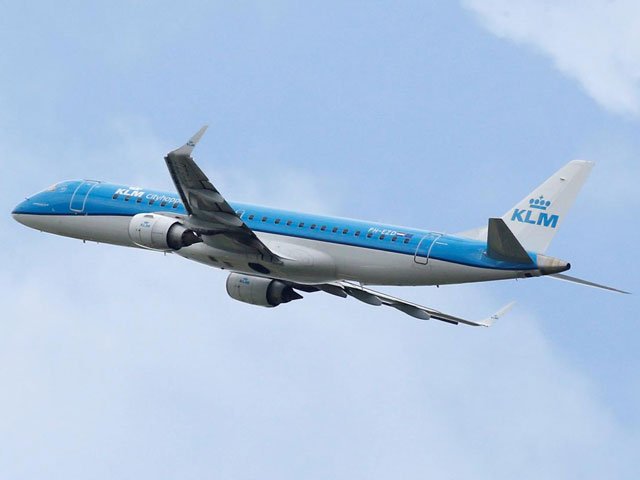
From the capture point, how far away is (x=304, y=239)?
198 feet

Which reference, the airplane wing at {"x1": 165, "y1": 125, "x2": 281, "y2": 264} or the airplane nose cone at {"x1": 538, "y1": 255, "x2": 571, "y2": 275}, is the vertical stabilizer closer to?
the airplane nose cone at {"x1": 538, "y1": 255, "x2": 571, "y2": 275}

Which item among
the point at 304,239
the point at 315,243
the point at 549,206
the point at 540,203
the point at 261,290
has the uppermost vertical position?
the point at 540,203

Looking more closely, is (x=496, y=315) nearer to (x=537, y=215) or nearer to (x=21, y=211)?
(x=537, y=215)

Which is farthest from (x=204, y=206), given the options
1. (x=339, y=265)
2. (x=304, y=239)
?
(x=339, y=265)

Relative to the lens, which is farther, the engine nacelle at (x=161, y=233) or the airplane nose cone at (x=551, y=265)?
the engine nacelle at (x=161, y=233)

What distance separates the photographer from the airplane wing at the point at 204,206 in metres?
56.0

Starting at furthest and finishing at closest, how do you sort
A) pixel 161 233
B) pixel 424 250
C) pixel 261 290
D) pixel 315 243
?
pixel 261 290 → pixel 315 243 → pixel 161 233 → pixel 424 250

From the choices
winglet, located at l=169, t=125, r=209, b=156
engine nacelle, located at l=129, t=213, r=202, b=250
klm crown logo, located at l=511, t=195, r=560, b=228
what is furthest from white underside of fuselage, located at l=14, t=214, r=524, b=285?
winglet, located at l=169, t=125, r=209, b=156

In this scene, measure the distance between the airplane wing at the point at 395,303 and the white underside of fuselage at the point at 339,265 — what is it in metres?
2.77

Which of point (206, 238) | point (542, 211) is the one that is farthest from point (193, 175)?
point (542, 211)

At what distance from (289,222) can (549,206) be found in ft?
34.8

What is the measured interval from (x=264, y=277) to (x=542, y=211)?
487 inches

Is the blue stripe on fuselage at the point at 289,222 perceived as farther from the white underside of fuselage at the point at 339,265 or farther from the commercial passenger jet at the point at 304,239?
the white underside of fuselage at the point at 339,265

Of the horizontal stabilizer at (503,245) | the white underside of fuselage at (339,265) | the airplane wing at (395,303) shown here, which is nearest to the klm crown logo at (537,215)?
the horizontal stabilizer at (503,245)
